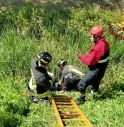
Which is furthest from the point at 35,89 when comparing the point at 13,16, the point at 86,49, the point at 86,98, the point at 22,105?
the point at 13,16

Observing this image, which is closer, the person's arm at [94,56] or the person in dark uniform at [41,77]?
the person in dark uniform at [41,77]

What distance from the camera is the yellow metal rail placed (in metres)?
9.73

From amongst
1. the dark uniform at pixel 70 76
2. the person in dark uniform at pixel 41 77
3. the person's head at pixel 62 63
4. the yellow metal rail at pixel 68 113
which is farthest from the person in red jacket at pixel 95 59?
the person's head at pixel 62 63

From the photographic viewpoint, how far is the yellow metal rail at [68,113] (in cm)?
973

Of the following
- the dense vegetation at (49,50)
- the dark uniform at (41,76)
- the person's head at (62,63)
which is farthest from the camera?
the person's head at (62,63)

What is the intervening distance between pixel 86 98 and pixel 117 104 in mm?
998

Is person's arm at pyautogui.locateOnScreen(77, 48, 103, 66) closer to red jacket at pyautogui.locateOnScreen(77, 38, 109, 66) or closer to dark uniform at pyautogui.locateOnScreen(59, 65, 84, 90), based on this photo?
red jacket at pyautogui.locateOnScreen(77, 38, 109, 66)

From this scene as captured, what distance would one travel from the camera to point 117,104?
431 inches

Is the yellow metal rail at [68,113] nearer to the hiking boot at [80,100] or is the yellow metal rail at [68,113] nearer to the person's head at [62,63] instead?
the hiking boot at [80,100]

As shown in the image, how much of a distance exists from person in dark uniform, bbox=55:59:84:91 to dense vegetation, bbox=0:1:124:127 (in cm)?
29

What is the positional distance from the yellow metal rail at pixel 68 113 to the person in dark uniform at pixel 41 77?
347 mm

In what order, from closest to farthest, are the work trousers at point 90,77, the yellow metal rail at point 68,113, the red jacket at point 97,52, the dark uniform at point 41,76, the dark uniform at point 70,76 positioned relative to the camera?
the yellow metal rail at point 68,113 → the dark uniform at point 41,76 → the red jacket at point 97,52 → the work trousers at point 90,77 → the dark uniform at point 70,76

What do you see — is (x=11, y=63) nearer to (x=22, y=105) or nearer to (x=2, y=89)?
(x=2, y=89)

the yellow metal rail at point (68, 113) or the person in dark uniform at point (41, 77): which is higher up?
the person in dark uniform at point (41, 77)
